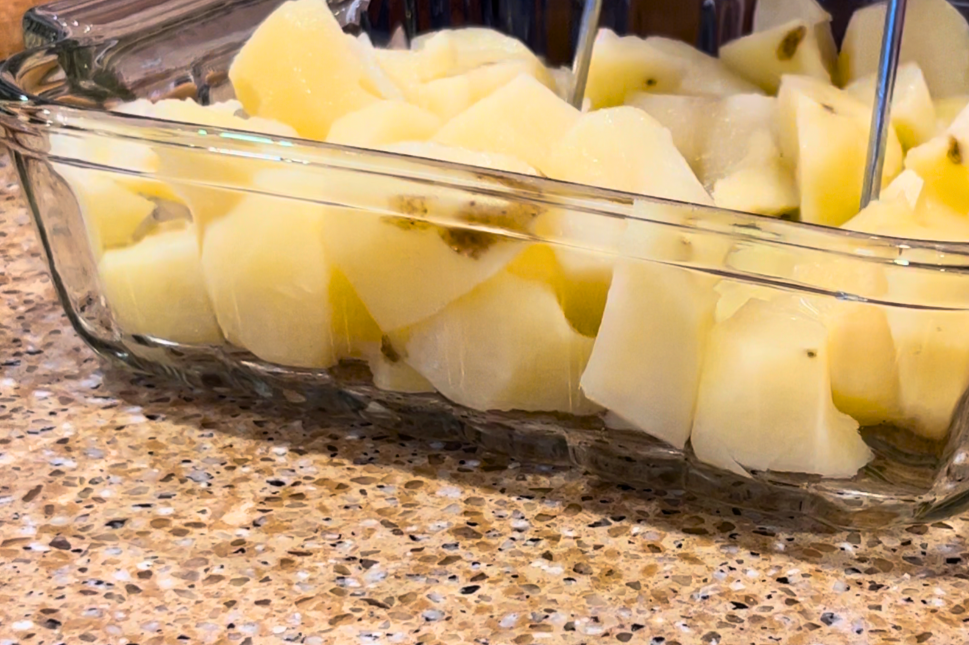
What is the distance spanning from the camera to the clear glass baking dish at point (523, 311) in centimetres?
46

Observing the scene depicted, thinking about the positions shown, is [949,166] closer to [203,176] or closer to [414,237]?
[414,237]

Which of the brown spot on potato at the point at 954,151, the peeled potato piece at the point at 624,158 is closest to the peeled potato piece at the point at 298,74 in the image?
the peeled potato piece at the point at 624,158

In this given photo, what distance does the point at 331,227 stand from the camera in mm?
524

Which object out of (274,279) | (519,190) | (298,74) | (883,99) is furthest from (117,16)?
(883,99)

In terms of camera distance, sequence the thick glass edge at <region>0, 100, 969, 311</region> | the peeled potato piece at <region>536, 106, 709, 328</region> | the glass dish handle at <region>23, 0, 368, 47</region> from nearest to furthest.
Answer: the thick glass edge at <region>0, 100, 969, 311</region> → the peeled potato piece at <region>536, 106, 709, 328</region> → the glass dish handle at <region>23, 0, 368, 47</region>

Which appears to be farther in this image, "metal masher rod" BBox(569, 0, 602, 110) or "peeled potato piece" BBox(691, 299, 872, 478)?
"metal masher rod" BBox(569, 0, 602, 110)

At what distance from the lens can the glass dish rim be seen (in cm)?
43

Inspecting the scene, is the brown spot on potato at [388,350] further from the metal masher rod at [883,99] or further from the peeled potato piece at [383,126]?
the metal masher rod at [883,99]

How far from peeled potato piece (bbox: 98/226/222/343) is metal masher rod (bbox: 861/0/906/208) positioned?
16.3 inches

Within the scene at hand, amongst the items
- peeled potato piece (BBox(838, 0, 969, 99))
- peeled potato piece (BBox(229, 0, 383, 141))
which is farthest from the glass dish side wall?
peeled potato piece (BBox(838, 0, 969, 99))

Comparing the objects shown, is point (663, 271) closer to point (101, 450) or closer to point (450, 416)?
point (450, 416)

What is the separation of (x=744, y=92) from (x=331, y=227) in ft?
1.38

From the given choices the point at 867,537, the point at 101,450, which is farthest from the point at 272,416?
the point at 867,537

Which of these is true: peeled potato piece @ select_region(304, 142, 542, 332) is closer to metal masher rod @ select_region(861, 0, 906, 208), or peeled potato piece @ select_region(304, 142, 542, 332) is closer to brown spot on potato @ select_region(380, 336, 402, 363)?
brown spot on potato @ select_region(380, 336, 402, 363)
